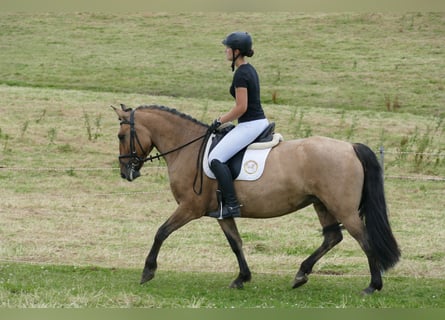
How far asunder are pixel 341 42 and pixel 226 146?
2907 centimetres

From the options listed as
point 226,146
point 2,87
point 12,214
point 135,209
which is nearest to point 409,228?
point 135,209

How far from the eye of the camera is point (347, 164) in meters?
7.15

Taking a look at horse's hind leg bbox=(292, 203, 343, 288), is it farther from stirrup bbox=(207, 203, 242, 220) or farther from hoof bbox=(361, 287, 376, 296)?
stirrup bbox=(207, 203, 242, 220)

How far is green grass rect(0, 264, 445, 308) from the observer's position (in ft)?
21.2

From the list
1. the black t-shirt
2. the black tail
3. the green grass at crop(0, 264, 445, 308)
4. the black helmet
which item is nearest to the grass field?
the green grass at crop(0, 264, 445, 308)

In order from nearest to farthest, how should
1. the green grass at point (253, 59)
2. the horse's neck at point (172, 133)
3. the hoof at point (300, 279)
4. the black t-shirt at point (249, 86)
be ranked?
the black t-shirt at point (249, 86), the hoof at point (300, 279), the horse's neck at point (172, 133), the green grass at point (253, 59)

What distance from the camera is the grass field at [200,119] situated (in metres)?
7.94

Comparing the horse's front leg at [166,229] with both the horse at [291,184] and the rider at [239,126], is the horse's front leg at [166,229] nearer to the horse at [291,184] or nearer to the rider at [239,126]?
the horse at [291,184]

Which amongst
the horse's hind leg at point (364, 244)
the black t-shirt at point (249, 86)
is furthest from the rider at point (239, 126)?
the horse's hind leg at point (364, 244)

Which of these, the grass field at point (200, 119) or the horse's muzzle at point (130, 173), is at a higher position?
Answer: the horse's muzzle at point (130, 173)

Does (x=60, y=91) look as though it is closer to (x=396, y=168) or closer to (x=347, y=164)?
(x=396, y=168)

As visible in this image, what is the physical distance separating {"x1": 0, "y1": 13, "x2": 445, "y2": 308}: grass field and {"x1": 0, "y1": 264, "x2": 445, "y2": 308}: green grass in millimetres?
33

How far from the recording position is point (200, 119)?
71.5 feet

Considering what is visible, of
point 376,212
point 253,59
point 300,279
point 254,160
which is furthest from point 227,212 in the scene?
point 253,59
